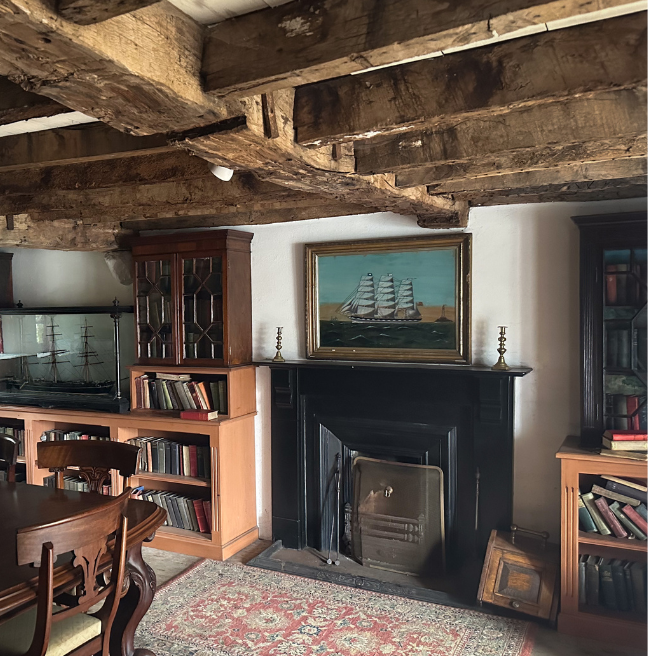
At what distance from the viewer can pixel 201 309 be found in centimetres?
394

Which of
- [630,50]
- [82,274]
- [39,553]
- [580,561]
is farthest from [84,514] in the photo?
[82,274]

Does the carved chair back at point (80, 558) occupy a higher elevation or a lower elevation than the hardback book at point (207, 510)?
higher

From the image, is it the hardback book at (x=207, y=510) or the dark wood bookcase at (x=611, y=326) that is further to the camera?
the hardback book at (x=207, y=510)

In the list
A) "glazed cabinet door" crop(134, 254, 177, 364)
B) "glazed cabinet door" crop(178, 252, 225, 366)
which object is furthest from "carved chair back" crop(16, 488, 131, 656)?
"glazed cabinet door" crop(134, 254, 177, 364)

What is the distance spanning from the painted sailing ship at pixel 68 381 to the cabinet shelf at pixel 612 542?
317cm

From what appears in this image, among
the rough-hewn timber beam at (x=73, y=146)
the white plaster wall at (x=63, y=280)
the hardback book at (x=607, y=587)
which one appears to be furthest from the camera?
the white plaster wall at (x=63, y=280)

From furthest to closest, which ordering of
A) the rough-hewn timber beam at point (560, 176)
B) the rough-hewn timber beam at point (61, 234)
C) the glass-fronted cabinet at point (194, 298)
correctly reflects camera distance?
the glass-fronted cabinet at point (194, 298) < the rough-hewn timber beam at point (61, 234) < the rough-hewn timber beam at point (560, 176)

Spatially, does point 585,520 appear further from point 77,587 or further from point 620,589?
point 77,587

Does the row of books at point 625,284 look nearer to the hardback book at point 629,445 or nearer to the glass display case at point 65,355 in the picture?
the hardback book at point 629,445

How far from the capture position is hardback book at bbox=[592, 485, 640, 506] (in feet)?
9.23

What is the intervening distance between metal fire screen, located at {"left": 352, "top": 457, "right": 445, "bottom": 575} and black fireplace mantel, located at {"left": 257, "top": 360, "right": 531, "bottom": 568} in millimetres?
103

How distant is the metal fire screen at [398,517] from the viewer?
3.47m

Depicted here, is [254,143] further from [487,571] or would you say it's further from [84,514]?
[487,571]

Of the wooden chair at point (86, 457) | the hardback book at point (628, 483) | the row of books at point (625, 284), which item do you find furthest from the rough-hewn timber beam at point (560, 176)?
the wooden chair at point (86, 457)
